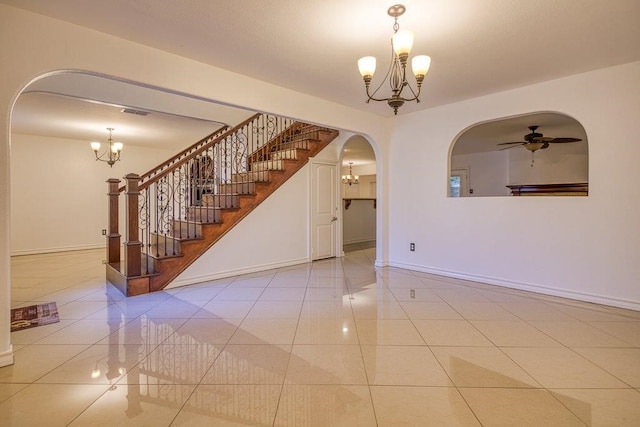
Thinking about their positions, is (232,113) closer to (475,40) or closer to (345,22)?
→ (345,22)

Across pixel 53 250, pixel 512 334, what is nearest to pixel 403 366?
pixel 512 334

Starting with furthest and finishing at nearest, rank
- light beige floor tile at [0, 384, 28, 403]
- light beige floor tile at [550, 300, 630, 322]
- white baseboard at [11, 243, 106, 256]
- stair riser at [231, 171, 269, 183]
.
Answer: white baseboard at [11, 243, 106, 256]
stair riser at [231, 171, 269, 183]
light beige floor tile at [550, 300, 630, 322]
light beige floor tile at [0, 384, 28, 403]

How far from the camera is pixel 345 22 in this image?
2514mm

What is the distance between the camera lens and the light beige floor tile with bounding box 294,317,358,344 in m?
2.61

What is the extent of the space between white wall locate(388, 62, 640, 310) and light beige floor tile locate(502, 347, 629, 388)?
169cm

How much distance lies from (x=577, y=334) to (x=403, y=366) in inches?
66.8

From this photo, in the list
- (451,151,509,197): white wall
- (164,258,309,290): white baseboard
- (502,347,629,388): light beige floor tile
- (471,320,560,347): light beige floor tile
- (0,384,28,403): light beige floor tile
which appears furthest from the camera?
(451,151,509,197): white wall

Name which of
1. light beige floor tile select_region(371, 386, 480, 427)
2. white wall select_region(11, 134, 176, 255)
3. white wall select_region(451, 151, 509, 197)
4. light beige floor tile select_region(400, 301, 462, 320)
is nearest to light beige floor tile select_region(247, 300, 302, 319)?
light beige floor tile select_region(400, 301, 462, 320)

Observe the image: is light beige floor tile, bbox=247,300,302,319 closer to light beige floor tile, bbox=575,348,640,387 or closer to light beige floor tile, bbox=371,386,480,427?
light beige floor tile, bbox=371,386,480,427

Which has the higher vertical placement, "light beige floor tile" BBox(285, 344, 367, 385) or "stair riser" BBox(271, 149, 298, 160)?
"stair riser" BBox(271, 149, 298, 160)

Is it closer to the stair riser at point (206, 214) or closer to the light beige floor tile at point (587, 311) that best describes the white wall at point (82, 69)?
the stair riser at point (206, 214)

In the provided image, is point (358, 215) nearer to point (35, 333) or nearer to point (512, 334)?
point (512, 334)

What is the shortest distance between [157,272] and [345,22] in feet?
11.7

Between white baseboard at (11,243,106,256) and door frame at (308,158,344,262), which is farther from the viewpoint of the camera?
white baseboard at (11,243,106,256)
